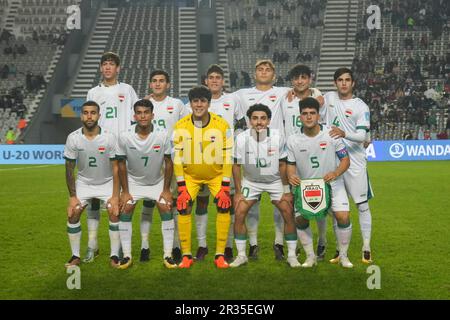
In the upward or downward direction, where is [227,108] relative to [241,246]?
upward

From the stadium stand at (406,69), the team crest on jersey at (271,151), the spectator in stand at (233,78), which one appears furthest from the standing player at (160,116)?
the spectator in stand at (233,78)

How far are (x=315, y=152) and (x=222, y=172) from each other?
40.4 inches

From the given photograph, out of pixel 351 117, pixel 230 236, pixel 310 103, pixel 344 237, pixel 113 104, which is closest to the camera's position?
pixel 310 103

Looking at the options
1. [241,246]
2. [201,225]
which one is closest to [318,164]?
[241,246]

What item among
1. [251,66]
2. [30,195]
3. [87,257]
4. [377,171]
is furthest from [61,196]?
[251,66]

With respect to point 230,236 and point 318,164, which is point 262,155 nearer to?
point 318,164

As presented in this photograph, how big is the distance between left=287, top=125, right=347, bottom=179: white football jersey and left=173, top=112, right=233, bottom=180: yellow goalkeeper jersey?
678 millimetres

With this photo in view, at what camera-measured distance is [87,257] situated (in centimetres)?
731

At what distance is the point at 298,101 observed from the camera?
735 cm

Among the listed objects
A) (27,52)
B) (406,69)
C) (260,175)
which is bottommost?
(260,175)

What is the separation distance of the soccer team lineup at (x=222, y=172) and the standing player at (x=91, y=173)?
0.03ft

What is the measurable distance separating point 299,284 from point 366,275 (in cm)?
80

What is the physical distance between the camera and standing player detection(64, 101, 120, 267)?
272 inches

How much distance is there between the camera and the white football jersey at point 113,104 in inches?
299
